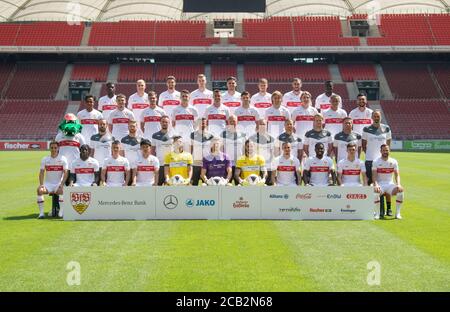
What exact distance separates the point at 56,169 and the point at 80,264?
5172 mm

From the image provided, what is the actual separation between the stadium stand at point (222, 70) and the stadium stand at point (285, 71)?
3.67 ft

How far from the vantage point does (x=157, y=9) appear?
182ft

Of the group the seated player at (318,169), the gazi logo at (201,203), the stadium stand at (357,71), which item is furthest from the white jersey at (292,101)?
the stadium stand at (357,71)

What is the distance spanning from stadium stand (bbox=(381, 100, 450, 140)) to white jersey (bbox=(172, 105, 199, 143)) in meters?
35.6

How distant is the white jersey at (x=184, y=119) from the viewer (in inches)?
543

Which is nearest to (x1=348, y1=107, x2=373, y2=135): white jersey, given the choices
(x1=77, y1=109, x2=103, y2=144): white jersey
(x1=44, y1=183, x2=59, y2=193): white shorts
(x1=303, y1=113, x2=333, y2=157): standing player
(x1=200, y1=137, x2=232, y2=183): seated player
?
(x1=303, y1=113, x2=333, y2=157): standing player

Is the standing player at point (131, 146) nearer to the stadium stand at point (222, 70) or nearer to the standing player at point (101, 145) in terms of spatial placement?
the standing player at point (101, 145)

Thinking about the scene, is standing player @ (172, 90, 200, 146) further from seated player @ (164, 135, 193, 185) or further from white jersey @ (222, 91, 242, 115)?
seated player @ (164, 135, 193, 185)

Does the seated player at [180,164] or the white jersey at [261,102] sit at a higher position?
the white jersey at [261,102]

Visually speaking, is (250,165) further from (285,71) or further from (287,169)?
(285,71)
